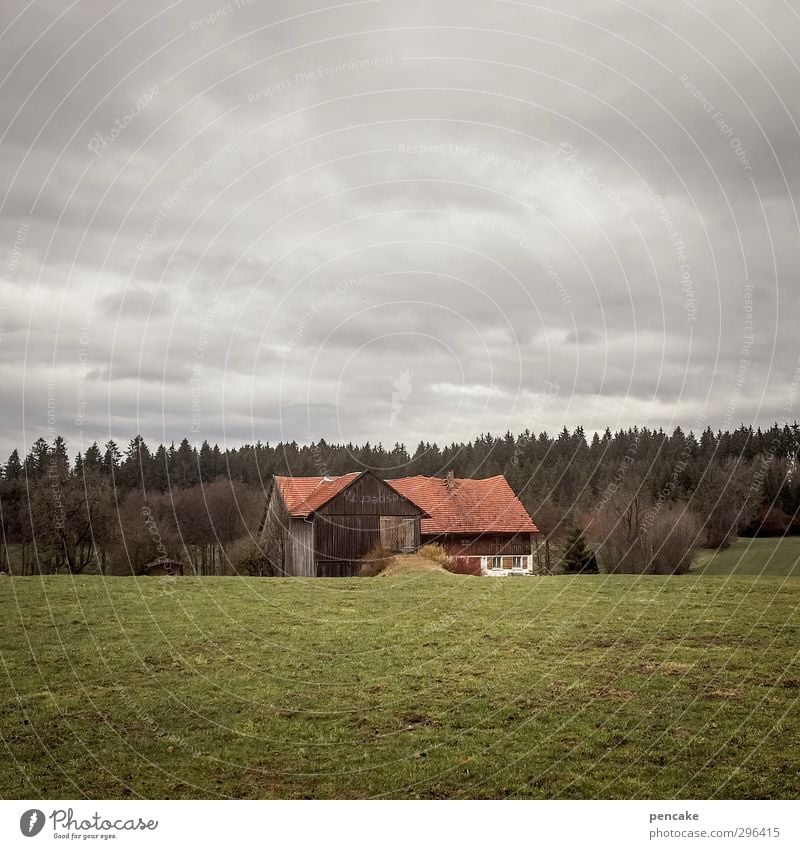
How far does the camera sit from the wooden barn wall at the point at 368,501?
40688mm

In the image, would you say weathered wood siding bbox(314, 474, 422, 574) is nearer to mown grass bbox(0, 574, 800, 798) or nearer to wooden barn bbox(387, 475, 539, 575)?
wooden barn bbox(387, 475, 539, 575)

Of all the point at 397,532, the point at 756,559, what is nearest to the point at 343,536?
the point at 397,532

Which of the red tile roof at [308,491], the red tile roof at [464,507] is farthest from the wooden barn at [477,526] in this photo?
the red tile roof at [308,491]

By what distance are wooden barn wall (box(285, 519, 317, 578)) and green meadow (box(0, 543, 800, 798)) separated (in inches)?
749

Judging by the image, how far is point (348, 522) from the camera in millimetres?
40656

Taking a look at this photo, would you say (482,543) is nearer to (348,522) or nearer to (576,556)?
(576,556)

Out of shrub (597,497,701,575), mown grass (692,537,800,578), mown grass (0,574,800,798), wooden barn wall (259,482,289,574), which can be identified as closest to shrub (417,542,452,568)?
wooden barn wall (259,482,289,574)

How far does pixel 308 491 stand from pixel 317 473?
39.2 ft

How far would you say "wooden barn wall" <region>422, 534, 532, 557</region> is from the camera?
42350mm

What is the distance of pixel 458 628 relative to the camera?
18.3 m

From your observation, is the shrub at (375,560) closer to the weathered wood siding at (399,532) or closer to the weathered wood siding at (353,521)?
the weathered wood siding at (399,532)

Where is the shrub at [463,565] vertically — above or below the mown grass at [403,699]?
below

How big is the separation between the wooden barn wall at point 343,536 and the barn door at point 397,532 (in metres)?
0.49
